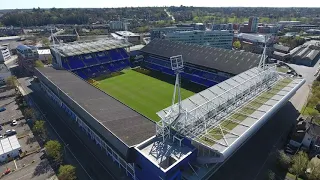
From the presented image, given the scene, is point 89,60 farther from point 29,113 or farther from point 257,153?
point 257,153

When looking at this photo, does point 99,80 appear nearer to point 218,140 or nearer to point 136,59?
point 136,59

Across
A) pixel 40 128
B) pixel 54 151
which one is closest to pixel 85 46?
pixel 40 128

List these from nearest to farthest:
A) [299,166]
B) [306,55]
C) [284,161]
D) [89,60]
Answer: [299,166] < [284,161] < [89,60] < [306,55]

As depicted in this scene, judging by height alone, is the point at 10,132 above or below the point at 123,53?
below

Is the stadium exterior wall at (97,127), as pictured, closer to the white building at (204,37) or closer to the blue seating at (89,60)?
the blue seating at (89,60)

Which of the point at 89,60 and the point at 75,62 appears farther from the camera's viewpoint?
the point at 89,60

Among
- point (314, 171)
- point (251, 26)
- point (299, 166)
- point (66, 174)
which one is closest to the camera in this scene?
point (66, 174)

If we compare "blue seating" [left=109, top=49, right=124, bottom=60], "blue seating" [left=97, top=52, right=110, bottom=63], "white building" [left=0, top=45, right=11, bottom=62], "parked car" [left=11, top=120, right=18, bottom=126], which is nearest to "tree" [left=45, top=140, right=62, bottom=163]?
"parked car" [left=11, top=120, right=18, bottom=126]
